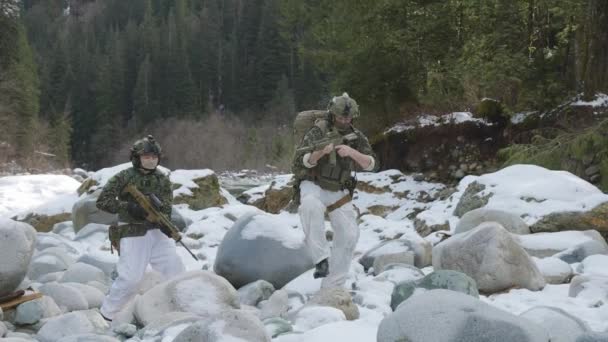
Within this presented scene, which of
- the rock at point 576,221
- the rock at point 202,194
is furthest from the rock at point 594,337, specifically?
the rock at point 202,194

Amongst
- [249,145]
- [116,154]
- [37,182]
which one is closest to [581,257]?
[37,182]

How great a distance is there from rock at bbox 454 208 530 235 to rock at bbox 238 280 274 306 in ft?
7.88

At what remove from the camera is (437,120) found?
47.9 ft

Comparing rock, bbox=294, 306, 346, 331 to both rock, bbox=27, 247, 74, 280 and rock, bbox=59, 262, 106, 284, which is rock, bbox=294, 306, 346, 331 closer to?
rock, bbox=59, 262, 106, 284

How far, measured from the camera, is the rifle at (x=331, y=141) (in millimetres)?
5406

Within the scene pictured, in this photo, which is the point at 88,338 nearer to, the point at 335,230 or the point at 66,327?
the point at 66,327

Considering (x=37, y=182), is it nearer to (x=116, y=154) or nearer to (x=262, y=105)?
(x=116, y=154)

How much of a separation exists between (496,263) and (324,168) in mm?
1569

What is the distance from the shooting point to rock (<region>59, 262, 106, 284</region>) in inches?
277

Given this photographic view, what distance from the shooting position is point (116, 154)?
6006 cm

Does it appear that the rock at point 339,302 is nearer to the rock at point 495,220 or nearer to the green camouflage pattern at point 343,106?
the green camouflage pattern at point 343,106

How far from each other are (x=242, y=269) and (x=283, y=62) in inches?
2526

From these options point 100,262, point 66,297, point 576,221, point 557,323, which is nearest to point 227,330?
point 557,323

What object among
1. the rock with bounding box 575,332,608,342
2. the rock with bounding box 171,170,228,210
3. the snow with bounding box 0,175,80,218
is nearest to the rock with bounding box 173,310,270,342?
the rock with bounding box 575,332,608,342
